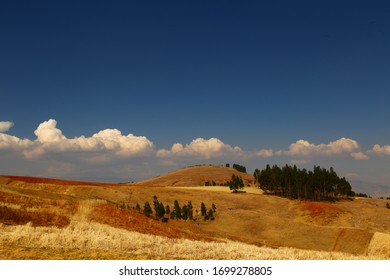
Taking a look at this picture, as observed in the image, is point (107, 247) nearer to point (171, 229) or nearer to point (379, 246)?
point (171, 229)

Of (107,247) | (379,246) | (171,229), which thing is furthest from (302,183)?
(107,247)

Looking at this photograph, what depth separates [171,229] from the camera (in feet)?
124

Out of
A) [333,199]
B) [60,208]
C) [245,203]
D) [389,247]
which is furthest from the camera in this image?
[333,199]

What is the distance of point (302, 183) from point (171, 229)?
350ft

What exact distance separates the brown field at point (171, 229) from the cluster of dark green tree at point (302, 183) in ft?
34.6

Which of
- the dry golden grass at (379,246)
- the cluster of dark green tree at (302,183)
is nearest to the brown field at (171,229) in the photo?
the dry golden grass at (379,246)

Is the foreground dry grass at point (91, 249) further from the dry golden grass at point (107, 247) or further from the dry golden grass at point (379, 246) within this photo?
the dry golden grass at point (379, 246)

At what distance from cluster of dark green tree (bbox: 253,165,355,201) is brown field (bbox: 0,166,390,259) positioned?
415 inches

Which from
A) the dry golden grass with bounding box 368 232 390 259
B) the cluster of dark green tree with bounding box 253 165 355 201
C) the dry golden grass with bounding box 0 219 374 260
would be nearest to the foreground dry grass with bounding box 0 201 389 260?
the dry golden grass with bounding box 0 219 374 260

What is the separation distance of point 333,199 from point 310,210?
49126mm

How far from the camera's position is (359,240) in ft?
169

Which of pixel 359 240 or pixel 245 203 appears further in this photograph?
pixel 245 203
